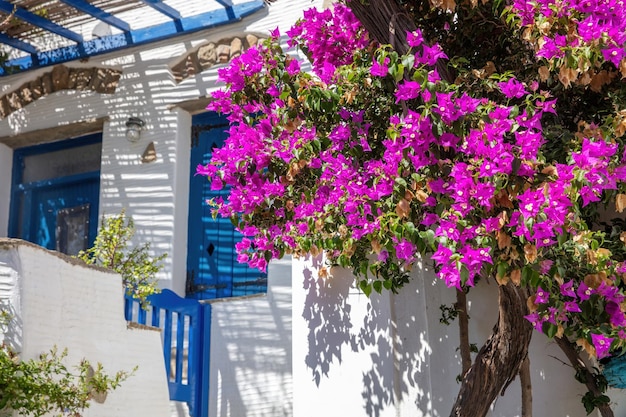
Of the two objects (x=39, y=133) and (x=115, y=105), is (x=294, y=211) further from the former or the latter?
(x=39, y=133)

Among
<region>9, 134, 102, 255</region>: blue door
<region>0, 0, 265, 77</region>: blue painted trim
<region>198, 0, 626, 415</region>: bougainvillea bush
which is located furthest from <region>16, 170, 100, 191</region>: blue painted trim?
<region>198, 0, 626, 415</region>: bougainvillea bush

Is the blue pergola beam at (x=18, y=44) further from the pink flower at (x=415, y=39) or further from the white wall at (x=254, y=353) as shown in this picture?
the pink flower at (x=415, y=39)

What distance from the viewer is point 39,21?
746 centimetres

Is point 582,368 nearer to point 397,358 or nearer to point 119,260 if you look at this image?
point 397,358

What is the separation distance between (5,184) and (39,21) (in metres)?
1.78

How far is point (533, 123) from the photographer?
3.65m

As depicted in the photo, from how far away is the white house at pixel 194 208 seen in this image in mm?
5113

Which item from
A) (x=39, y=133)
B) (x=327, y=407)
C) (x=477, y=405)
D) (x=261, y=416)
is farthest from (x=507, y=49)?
(x=39, y=133)

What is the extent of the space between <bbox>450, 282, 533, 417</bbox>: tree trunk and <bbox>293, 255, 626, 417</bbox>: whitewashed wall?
29.4 inches

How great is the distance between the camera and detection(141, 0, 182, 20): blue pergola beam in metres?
7.06

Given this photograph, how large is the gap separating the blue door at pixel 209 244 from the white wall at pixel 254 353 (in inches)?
13.3

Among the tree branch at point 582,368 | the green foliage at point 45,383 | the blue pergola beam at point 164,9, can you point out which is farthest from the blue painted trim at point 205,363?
the tree branch at point 582,368

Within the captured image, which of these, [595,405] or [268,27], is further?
[268,27]

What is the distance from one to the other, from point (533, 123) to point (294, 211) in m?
1.54
